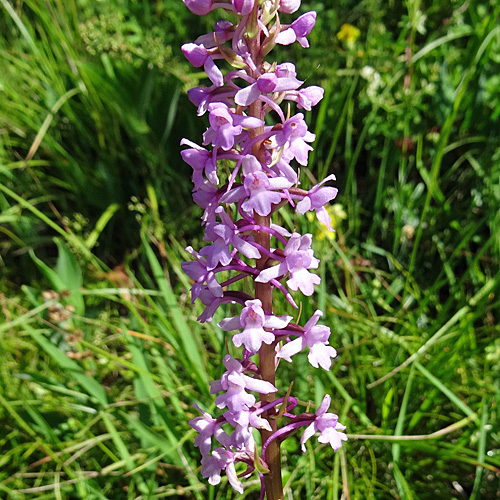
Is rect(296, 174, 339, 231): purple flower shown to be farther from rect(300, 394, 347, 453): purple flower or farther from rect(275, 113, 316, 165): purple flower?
rect(300, 394, 347, 453): purple flower

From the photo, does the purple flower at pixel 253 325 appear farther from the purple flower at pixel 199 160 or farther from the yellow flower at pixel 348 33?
the yellow flower at pixel 348 33

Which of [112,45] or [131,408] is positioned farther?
[112,45]

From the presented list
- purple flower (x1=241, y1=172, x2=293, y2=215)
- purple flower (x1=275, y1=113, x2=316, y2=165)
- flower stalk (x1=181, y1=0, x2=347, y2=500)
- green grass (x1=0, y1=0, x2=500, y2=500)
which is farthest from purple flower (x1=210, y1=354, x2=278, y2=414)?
green grass (x1=0, y1=0, x2=500, y2=500)

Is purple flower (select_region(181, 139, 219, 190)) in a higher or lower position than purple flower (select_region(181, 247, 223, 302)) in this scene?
higher

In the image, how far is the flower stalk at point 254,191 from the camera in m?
1.00

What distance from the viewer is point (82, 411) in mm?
1993

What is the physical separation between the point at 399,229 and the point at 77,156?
163 centimetres

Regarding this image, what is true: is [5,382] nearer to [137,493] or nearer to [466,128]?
[137,493]

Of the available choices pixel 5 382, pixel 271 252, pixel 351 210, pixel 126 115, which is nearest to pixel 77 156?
pixel 126 115

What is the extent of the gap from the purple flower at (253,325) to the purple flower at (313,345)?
5 centimetres

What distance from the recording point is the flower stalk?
996mm

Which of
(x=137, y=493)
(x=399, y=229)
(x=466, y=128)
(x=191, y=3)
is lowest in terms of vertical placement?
(x=137, y=493)

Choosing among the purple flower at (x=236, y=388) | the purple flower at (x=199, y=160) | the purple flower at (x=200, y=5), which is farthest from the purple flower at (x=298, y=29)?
the purple flower at (x=236, y=388)

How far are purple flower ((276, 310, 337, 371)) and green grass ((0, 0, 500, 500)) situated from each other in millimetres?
531
